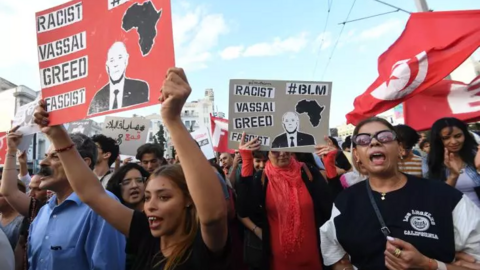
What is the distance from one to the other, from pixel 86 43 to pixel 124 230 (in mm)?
1169

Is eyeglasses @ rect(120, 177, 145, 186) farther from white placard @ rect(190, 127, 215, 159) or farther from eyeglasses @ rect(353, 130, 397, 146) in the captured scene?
white placard @ rect(190, 127, 215, 159)

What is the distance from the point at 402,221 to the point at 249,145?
6.43 ft

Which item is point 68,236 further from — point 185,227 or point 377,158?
point 377,158

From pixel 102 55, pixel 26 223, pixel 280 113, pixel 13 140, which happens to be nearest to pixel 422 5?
pixel 280 113

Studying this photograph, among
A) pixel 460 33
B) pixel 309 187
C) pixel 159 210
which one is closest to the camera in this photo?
pixel 159 210

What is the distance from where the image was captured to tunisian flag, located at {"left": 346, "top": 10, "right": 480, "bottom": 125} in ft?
14.7

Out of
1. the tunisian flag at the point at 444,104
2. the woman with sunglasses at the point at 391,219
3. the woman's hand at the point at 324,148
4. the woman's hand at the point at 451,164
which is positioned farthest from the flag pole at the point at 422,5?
the woman with sunglasses at the point at 391,219

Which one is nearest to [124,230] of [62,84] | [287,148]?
[62,84]

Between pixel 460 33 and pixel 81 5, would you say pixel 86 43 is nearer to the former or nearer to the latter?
pixel 81 5

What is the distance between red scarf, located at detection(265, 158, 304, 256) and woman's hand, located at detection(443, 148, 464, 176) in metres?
1.45

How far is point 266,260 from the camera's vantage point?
3.58 m

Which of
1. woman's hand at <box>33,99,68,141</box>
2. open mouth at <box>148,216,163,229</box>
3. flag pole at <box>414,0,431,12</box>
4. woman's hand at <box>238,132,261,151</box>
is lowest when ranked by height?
open mouth at <box>148,216,163,229</box>

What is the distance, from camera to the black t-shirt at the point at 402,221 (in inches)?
74.6

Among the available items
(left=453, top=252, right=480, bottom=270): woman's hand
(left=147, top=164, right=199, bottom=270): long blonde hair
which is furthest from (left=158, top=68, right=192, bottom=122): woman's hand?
(left=453, top=252, right=480, bottom=270): woman's hand
